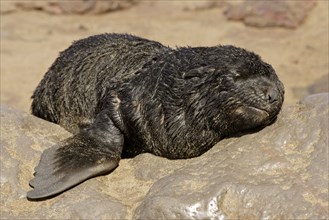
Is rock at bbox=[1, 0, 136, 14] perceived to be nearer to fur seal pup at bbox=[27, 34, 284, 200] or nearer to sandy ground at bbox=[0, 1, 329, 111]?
sandy ground at bbox=[0, 1, 329, 111]

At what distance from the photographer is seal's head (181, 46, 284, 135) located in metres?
5.76

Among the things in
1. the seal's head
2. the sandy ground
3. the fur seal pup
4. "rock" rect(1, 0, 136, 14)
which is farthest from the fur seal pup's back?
"rock" rect(1, 0, 136, 14)

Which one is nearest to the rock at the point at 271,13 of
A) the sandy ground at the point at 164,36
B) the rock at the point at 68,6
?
the sandy ground at the point at 164,36

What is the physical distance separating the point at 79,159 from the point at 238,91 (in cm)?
136

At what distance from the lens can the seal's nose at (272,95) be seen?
226 inches

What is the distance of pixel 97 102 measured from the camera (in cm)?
681

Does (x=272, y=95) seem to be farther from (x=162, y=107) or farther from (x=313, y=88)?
(x=313, y=88)

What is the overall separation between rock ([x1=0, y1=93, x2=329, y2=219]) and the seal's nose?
0.93ft

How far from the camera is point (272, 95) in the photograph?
18.8 feet

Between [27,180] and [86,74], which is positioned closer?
[27,180]

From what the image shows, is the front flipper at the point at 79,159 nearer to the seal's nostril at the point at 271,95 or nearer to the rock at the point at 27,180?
the rock at the point at 27,180

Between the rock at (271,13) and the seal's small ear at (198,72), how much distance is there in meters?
7.46

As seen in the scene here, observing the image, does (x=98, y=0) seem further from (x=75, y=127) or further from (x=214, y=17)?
(x=75, y=127)

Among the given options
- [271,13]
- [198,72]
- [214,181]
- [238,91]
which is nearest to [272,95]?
[238,91]
